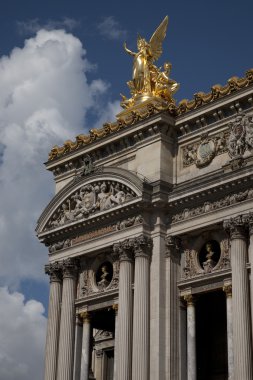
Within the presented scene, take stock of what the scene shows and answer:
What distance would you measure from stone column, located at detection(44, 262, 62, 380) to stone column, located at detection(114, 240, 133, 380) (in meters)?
3.94

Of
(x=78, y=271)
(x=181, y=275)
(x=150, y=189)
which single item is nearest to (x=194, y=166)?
(x=150, y=189)

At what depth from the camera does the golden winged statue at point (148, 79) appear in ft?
127

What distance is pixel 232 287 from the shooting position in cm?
3133

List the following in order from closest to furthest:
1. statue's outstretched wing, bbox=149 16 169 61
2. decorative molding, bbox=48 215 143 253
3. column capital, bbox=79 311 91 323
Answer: decorative molding, bbox=48 215 143 253 < column capital, bbox=79 311 91 323 < statue's outstretched wing, bbox=149 16 169 61

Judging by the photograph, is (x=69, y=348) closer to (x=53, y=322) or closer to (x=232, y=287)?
(x=53, y=322)

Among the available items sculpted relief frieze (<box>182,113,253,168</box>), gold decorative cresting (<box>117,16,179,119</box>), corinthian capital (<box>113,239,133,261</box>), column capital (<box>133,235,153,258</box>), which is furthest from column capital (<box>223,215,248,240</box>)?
gold decorative cresting (<box>117,16,179,119</box>)

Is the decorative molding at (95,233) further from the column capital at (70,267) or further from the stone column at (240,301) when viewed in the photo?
the stone column at (240,301)

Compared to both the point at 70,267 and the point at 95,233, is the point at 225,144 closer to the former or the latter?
the point at 95,233

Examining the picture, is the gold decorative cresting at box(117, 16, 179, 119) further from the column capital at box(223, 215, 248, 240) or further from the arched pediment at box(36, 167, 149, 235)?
the column capital at box(223, 215, 248, 240)

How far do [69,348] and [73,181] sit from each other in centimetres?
750

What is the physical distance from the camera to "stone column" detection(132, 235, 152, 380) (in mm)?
32625

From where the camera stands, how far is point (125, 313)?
111 feet

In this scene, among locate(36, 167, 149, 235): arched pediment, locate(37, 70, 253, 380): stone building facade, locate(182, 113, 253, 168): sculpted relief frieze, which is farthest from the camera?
locate(36, 167, 149, 235): arched pediment

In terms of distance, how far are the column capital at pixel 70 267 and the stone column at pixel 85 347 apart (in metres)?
1.86
